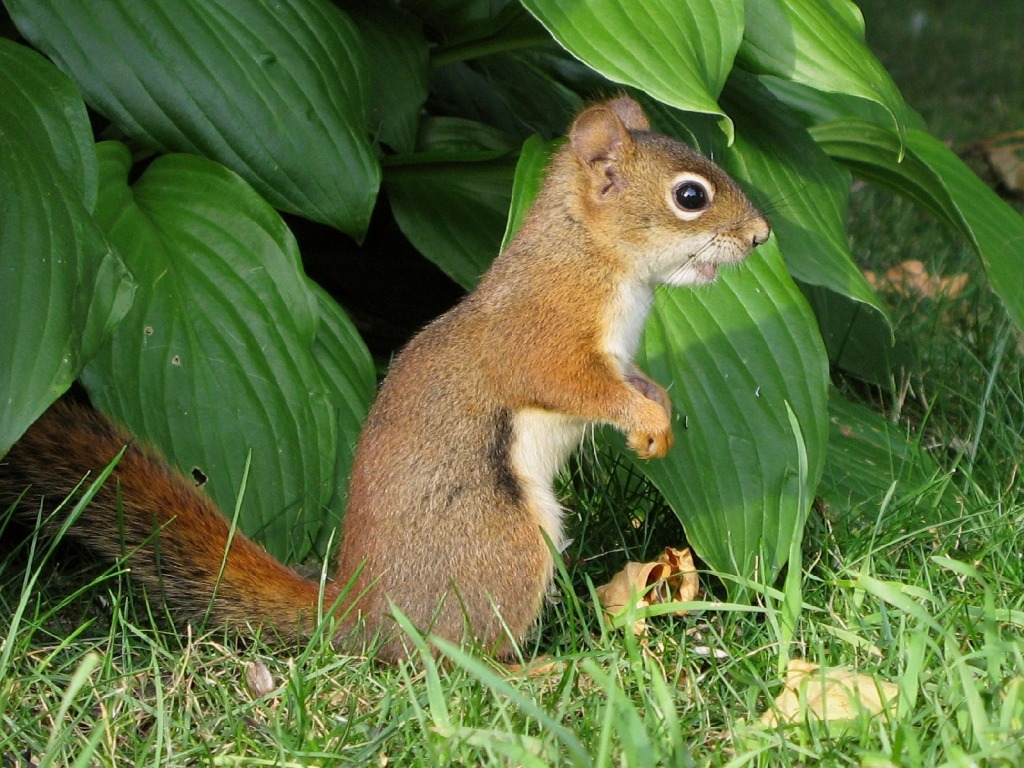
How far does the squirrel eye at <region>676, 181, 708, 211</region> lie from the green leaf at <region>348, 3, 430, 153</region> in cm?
84

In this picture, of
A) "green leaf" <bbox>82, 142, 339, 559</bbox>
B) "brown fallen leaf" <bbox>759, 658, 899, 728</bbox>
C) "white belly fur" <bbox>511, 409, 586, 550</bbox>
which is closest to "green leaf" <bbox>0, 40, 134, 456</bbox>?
"green leaf" <bbox>82, 142, 339, 559</bbox>

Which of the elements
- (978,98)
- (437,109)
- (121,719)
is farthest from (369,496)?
(978,98)

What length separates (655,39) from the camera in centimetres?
199

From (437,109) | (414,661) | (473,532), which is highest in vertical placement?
(437,109)

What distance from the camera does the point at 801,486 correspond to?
78.1 inches

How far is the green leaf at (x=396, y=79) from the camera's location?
104 inches

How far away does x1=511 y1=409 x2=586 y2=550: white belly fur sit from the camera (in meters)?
1.97

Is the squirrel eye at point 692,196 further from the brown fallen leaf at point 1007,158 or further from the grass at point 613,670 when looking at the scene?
the brown fallen leaf at point 1007,158

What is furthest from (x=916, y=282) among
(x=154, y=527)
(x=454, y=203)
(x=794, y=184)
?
(x=154, y=527)

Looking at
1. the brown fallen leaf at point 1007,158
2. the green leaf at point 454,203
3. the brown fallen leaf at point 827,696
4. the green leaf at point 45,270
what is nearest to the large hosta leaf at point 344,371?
the green leaf at point 454,203

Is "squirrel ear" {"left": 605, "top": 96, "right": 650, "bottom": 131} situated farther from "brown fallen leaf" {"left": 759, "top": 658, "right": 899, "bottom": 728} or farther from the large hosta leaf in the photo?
"brown fallen leaf" {"left": 759, "top": 658, "right": 899, "bottom": 728}

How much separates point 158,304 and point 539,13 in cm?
76

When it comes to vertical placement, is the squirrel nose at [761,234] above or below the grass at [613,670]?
above

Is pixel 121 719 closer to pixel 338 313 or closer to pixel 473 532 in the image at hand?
pixel 473 532
